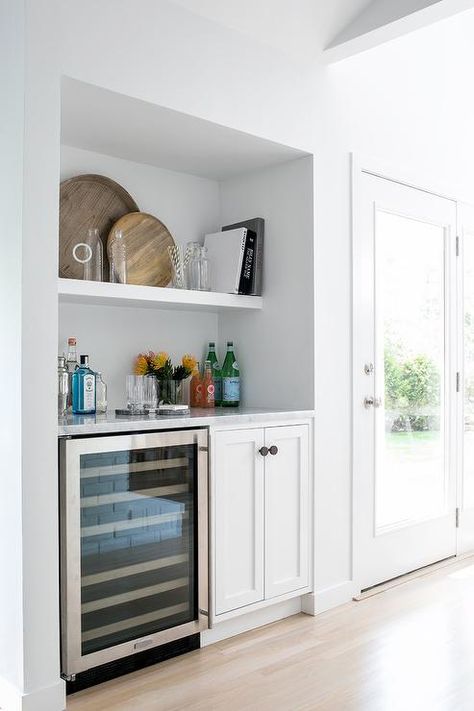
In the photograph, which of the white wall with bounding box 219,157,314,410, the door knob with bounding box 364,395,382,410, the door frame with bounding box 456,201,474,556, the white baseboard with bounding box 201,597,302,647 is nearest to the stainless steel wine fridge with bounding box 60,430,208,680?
the white baseboard with bounding box 201,597,302,647

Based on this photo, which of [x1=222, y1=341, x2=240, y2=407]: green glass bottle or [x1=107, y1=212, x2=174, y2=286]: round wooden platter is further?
[x1=222, y1=341, x2=240, y2=407]: green glass bottle

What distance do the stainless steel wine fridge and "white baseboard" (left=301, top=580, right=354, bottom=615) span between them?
0.61 meters

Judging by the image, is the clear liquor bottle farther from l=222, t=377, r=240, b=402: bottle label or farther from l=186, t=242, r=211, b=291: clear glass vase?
l=222, t=377, r=240, b=402: bottle label

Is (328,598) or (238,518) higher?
(238,518)

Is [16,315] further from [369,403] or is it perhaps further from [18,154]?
[369,403]

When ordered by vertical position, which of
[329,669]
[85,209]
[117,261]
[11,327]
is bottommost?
[329,669]

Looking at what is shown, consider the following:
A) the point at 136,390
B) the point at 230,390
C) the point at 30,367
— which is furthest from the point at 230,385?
the point at 30,367

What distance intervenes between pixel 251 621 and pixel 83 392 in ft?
3.78

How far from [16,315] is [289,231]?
1395 millimetres

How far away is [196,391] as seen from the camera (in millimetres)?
3191

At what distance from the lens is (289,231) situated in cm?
312

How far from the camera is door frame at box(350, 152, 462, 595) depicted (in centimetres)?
322

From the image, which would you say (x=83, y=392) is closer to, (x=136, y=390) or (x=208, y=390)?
(x=136, y=390)

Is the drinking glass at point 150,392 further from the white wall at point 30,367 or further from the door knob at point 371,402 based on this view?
the door knob at point 371,402
